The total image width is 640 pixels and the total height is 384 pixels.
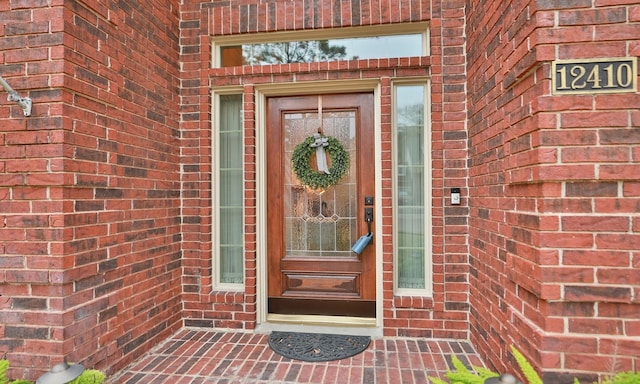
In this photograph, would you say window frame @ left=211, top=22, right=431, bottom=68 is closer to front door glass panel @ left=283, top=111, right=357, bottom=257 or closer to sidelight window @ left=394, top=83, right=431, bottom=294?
sidelight window @ left=394, top=83, right=431, bottom=294

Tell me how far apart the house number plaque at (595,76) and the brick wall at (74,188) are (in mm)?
2684

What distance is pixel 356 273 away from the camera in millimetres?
3029

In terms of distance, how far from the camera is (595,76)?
1.62 metres

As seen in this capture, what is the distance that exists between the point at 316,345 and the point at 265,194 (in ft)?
4.52

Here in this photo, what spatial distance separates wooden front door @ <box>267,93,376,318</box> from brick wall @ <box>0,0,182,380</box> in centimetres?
110

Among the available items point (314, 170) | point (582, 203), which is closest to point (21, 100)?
point (314, 170)

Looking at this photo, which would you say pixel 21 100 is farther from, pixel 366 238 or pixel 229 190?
pixel 366 238

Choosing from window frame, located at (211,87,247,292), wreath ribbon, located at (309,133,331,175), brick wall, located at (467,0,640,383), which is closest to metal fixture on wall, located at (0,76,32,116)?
window frame, located at (211,87,247,292)

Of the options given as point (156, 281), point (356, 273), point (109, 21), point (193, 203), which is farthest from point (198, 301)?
point (109, 21)

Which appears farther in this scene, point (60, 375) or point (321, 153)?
point (321, 153)

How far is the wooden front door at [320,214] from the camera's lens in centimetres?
303

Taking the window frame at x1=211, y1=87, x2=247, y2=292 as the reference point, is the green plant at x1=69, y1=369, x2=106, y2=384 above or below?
below

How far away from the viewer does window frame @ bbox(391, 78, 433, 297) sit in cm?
289

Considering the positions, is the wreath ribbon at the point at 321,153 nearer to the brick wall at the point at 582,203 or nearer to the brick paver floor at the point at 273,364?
the brick paver floor at the point at 273,364
